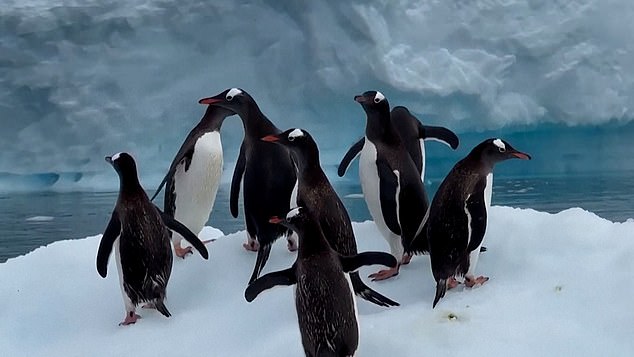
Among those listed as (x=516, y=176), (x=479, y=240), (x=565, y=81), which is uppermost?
(x=479, y=240)

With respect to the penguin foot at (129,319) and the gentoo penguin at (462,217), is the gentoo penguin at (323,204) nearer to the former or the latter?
the gentoo penguin at (462,217)

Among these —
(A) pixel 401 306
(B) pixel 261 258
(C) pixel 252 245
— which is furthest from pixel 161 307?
(A) pixel 401 306

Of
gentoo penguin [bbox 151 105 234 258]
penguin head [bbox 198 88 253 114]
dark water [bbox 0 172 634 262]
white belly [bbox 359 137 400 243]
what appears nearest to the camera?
white belly [bbox 359 137 400 243]

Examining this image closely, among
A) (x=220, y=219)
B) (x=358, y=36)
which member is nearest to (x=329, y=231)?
(x=220, y=219)

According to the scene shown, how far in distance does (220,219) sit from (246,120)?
2.76m

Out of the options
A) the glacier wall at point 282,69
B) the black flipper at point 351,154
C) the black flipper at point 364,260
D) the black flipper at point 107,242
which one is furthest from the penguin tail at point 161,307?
the glacier wall at point 282,69

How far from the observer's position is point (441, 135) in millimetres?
2506

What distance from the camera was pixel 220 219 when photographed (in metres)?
4.91

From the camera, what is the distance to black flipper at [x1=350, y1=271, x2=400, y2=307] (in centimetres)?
172

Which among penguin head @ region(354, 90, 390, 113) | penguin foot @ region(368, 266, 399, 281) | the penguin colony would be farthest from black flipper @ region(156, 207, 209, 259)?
penguin head @ region(354, 90, 390, 113)

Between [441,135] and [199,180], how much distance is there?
0.91 m

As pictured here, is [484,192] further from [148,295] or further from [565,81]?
[565,81]

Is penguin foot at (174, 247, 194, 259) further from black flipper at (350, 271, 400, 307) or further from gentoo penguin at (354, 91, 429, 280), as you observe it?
black flipper at (350, 271, 400, 307)

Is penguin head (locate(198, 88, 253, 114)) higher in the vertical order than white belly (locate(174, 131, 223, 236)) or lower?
higher
